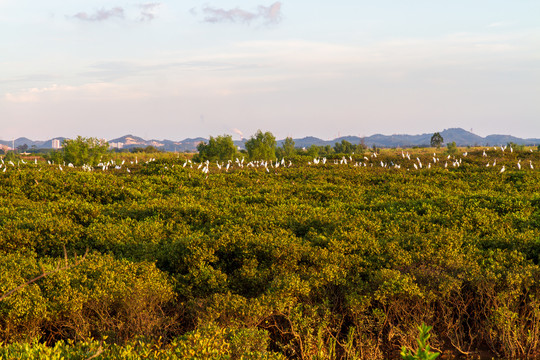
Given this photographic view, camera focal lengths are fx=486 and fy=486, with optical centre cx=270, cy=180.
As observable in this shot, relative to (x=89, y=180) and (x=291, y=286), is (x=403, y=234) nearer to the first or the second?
(x=291, y=286)

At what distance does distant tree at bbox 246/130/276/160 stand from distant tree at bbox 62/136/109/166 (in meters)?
25.9

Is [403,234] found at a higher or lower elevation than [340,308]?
higher

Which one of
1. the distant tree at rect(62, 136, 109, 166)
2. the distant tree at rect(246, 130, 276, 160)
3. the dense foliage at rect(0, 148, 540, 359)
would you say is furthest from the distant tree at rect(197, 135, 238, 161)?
the dense foliage at rect(0, 148, 540, 359)

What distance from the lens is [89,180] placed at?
2519 centimetres

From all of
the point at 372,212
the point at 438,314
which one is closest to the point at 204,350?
the point at 438,314

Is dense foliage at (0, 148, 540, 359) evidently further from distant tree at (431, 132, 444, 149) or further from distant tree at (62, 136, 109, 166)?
distant tree at (431, 132, 444, 149)

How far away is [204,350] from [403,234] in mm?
8287

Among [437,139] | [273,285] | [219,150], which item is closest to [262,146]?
[219,150]

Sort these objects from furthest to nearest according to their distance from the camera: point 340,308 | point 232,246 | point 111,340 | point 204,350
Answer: point 232,246 < point 340,308 < point 111,340 < point 204,350

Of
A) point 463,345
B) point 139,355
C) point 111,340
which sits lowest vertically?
point 463,345

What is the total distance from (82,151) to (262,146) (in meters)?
30.8

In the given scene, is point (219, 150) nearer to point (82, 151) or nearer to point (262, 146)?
point (262, 146)

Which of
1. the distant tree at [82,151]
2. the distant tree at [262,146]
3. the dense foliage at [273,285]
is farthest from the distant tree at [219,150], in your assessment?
the dense foliage at [273,285]

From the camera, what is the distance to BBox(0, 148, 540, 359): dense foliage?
9.24 metres
